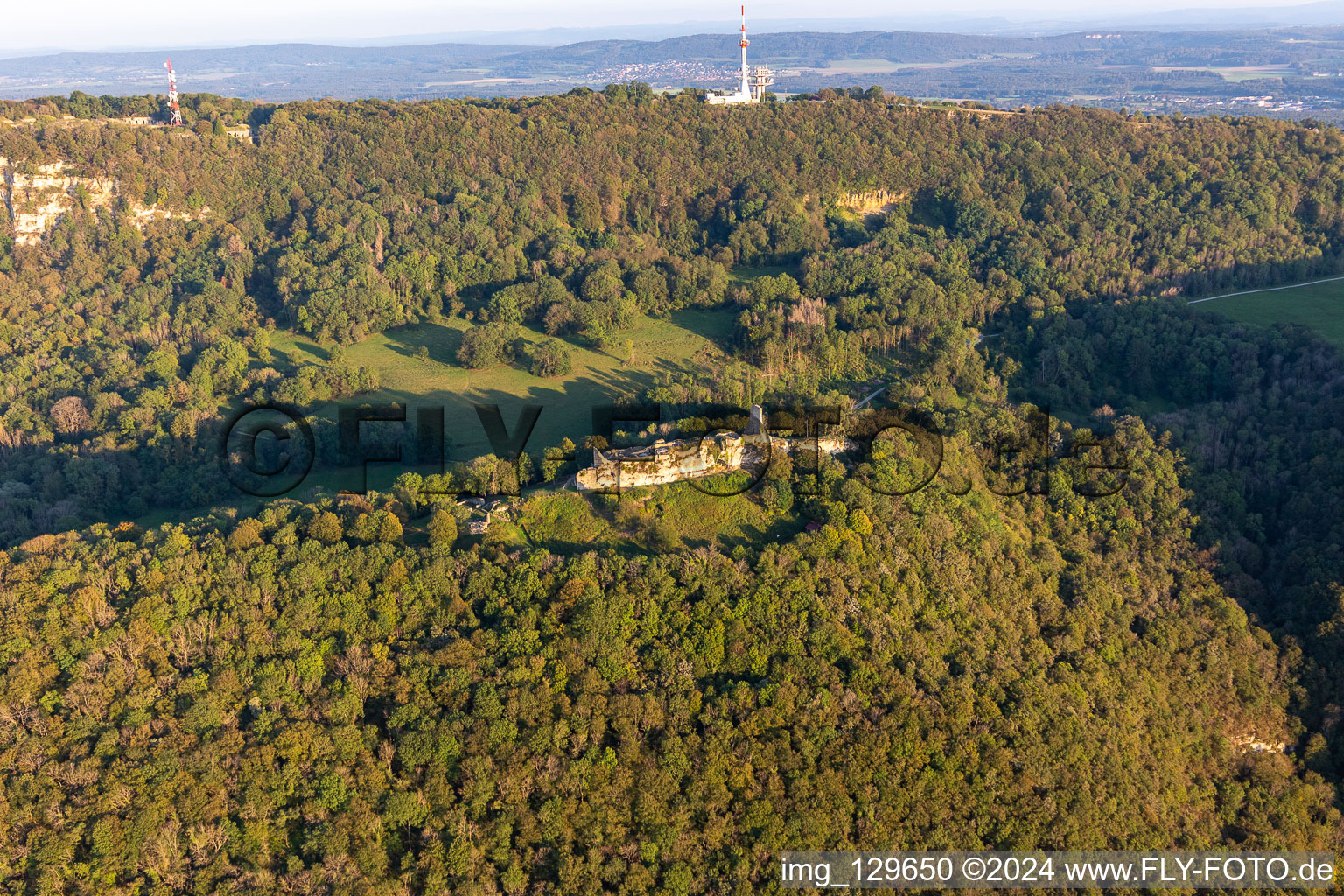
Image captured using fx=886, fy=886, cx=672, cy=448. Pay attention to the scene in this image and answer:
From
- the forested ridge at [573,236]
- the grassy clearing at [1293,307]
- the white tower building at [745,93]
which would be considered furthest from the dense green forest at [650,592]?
the white tower building at [745,93]

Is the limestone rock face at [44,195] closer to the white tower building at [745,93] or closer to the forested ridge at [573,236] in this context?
the forested ridge at [573,236]

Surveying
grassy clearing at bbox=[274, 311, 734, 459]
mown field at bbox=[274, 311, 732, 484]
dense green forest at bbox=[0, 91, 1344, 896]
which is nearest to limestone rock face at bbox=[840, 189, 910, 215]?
dense green forest at bbox=[0, 91, 1344, 896]

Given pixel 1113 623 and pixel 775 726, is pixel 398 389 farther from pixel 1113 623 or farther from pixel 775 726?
pixel 1113 623

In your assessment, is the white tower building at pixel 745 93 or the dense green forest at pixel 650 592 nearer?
the dense green forest at pixel 650 592

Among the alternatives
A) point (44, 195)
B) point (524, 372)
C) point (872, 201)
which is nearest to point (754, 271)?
point (872, 201)

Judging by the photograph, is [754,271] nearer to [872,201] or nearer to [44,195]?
[872,201]
